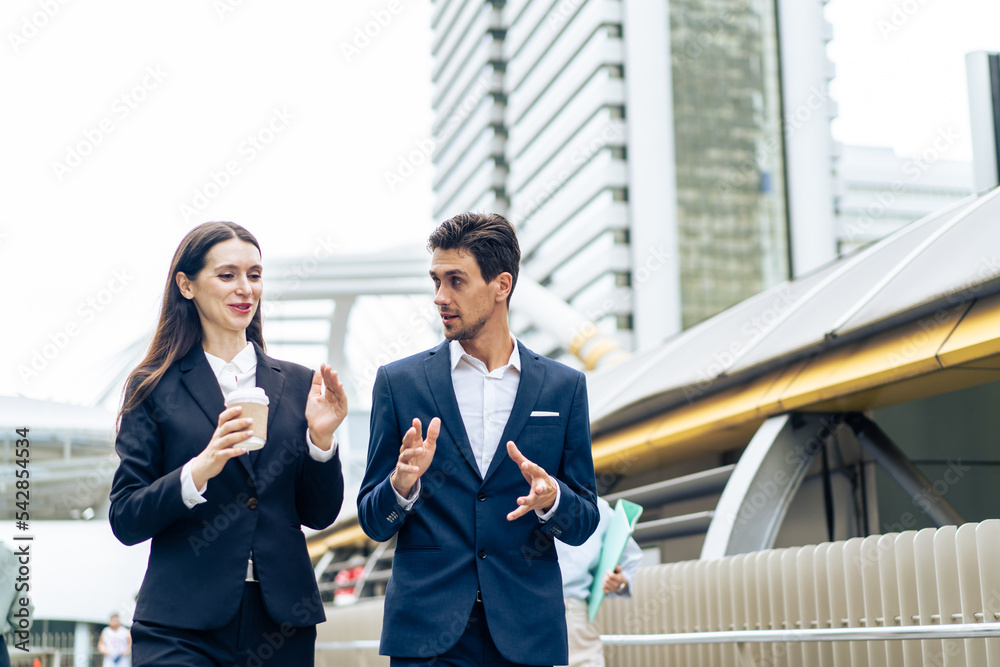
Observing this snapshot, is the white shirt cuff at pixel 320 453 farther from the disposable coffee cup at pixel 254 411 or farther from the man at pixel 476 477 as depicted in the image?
the disposable coffee cup at pixel 254 411

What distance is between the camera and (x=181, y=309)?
3428 mm

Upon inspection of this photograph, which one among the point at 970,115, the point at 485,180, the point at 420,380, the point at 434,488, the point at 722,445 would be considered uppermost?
the point at 485,180

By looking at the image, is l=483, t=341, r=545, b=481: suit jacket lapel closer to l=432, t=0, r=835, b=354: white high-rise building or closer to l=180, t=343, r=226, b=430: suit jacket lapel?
l=180, t=343, r=226, b=430: suit jacket lapel

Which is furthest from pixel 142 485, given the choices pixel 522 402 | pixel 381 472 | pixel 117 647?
pixel 117 647

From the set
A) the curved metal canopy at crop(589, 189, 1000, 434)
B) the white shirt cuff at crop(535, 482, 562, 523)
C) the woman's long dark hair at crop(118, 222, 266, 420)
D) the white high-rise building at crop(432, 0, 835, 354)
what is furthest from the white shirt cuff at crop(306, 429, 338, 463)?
the white high-rise building at crop(432, 0, 835, 354)

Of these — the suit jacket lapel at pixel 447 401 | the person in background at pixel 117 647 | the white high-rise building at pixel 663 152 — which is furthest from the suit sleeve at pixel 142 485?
the white high-rise building at pixel 663 152

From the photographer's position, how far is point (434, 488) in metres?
3.35

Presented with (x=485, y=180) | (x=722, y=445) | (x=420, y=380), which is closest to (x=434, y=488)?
(x=420, y=380)

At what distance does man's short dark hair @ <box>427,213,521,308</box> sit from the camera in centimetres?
348

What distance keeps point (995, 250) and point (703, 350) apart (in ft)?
16.8

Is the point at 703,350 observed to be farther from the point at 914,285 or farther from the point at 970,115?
the point at 970,115

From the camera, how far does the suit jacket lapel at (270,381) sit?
10.9 feet

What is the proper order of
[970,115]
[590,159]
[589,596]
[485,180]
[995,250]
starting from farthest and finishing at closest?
[485,180], [590,159], [970,115], [995,250], [589,596]

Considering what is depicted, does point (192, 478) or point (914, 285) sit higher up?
point (914, 285)
